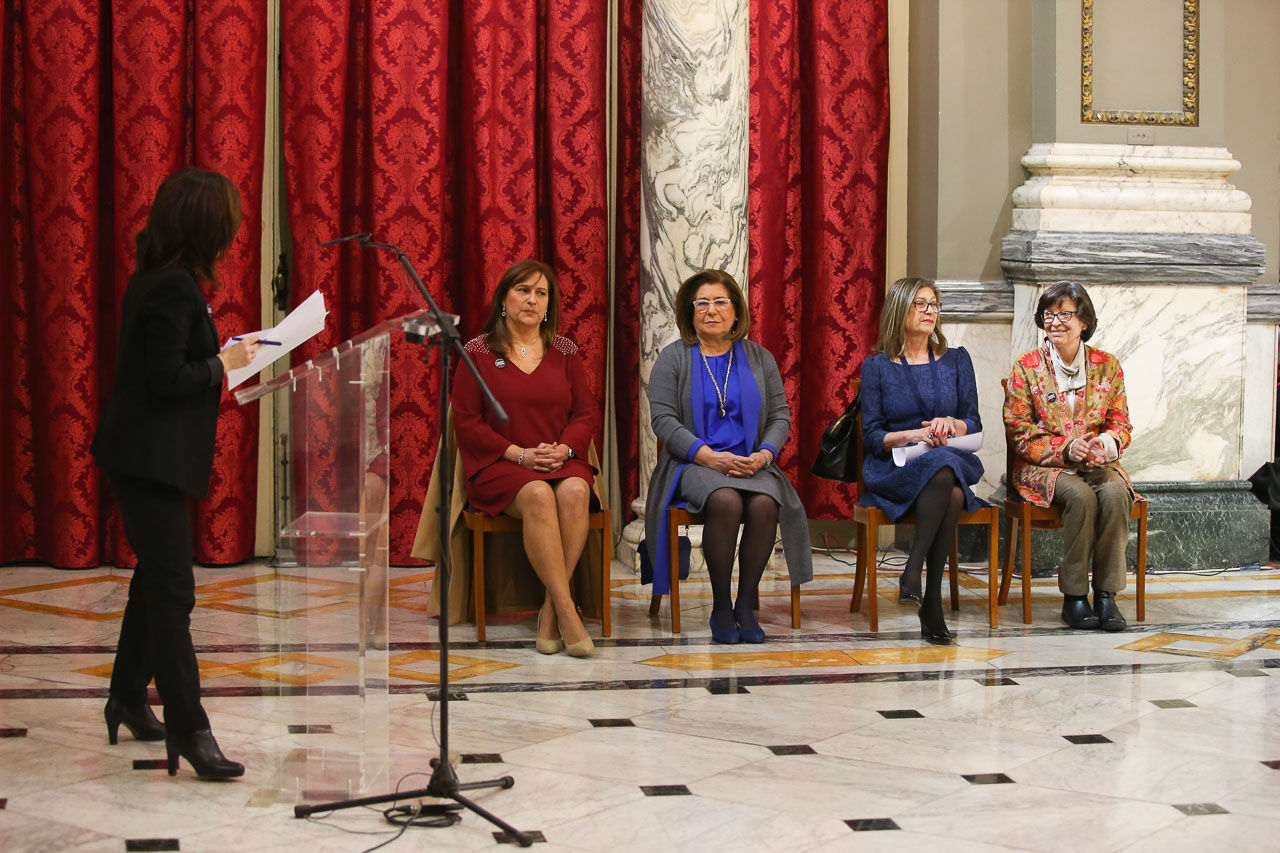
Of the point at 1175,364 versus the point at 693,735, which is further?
the point at 1175,364

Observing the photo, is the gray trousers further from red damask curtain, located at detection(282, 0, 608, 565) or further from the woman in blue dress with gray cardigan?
red damask curtain, located at detection(282, 0, 608, 565)

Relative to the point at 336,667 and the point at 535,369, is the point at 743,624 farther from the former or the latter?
the point at 336,667

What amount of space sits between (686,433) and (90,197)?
261 cm

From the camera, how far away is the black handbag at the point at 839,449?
5121 millimetres

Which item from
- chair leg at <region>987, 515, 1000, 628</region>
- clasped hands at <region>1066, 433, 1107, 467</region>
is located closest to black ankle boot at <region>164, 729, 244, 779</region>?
chair leg at <region>987, 515, 1000, 628</region>

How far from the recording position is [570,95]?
5.99 m

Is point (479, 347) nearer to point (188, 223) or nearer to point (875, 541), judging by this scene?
point (875, 541)

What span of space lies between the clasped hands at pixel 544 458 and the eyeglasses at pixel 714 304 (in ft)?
2.34

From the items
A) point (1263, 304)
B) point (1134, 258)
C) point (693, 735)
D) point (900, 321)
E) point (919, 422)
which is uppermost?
point (1134, 258)

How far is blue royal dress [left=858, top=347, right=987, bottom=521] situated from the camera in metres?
4.91

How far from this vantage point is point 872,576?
A: 481cm

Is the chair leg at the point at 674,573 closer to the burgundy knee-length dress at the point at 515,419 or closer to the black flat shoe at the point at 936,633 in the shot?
the burgundy knee-length dress at the point at 515,419

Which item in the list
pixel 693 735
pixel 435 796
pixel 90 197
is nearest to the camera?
pixel 435 796

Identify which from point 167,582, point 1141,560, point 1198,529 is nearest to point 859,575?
point 1141,560
